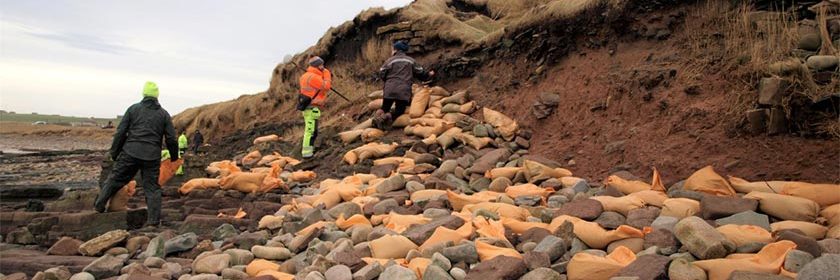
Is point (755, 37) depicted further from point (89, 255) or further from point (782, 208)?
point (89, 255)

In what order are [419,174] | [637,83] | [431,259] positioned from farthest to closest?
[419,174] < [637,83] < [431,259]

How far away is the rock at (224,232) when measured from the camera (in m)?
5.09

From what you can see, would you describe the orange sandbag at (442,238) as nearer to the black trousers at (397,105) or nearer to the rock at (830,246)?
the rock at (830,246)

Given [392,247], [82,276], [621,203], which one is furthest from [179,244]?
[621,203]

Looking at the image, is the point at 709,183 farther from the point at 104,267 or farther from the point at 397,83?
the point at 397,83

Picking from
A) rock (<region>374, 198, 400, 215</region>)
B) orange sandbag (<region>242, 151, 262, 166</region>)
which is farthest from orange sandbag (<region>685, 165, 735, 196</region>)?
orange sandbag (<region>242, 151, 262, 166</region>)

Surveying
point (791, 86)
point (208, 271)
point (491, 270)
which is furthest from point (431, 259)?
point (791, 86)

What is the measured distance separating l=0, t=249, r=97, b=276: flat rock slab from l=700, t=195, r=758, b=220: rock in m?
4.31

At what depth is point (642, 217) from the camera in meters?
4.05

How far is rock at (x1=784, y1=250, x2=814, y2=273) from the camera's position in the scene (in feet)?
9.27

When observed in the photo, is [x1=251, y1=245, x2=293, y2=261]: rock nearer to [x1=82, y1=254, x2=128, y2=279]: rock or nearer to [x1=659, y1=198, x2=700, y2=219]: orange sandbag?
[x1=82, y1=254, x2=128, y2=279]: rock

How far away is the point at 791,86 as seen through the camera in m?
4.70

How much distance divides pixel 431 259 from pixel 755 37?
3.86 meters

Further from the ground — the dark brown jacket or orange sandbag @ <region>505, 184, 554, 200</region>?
the dark brown jacket
